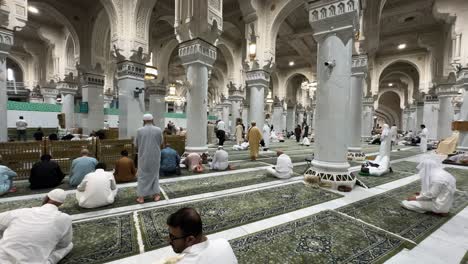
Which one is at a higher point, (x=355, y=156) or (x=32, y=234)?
(x=32, y=234)

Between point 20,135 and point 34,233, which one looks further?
point 20,135

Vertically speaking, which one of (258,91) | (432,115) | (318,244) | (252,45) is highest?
(252,45)

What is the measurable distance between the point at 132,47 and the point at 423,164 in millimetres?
7690

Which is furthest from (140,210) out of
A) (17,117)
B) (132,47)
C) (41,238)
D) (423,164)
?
(17,117)

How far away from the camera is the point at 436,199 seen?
2795 millimetres

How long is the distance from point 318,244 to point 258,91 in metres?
7.33

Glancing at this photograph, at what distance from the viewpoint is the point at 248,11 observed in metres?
8.42

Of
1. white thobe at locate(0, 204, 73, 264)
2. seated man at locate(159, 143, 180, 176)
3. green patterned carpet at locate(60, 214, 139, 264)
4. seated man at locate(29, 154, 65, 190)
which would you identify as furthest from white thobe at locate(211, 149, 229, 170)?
white thobe at locate(0, 204, 73, 264)

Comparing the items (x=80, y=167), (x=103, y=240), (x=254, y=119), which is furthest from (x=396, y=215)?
(x=254, y=119)

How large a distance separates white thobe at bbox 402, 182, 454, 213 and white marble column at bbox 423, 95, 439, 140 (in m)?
13.7

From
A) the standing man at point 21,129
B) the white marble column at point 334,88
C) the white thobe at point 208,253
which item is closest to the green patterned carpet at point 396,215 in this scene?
the white marble column at point 334,88

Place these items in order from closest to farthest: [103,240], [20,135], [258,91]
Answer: [103,240]
[20,135]
[258,91]

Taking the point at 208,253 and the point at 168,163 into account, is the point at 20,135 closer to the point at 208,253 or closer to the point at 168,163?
the point at 168,163

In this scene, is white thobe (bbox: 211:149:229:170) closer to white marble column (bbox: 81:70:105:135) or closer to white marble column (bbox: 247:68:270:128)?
white marble column (bbox: 247:68:270:128)
